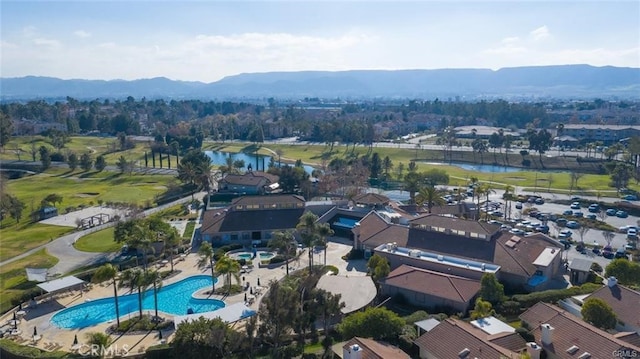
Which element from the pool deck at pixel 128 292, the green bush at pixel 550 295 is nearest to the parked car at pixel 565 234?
the green bush at pixel 550 295

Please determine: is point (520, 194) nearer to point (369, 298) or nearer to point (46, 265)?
point (369, 298)

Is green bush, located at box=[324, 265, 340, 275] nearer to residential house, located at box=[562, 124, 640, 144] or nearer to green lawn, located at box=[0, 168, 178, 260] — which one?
green lawn, located at box=[0, 168, 178, 260]

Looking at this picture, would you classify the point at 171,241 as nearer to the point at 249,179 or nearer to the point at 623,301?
the point at 249,179

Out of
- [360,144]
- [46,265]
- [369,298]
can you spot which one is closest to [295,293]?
[369,298]

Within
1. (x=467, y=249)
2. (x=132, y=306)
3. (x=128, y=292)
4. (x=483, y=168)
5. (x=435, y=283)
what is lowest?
(x=132, y=306)

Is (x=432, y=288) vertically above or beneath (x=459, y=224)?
beneath

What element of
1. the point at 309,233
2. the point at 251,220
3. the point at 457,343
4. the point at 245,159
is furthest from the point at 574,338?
the point at 245,159

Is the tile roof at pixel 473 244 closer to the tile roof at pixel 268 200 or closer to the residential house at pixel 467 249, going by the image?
the residential house at pixel 467 249
